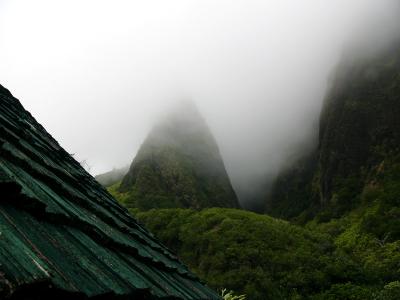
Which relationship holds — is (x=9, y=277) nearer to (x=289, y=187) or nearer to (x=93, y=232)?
(x=93, y=232)

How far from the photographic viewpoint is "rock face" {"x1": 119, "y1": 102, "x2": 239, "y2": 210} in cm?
7044

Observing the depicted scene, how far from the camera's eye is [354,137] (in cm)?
6631

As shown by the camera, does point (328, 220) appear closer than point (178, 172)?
Yes

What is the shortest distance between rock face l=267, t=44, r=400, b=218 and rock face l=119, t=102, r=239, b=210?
1497cm

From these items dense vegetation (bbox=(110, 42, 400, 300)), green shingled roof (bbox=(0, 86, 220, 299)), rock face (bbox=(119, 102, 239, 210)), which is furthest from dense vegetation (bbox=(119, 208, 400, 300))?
green shingled roof (bbox=(0, 86, 220, 299))

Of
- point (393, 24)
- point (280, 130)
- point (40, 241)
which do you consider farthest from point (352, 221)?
point (40, 241)

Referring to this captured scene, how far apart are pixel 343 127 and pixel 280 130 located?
33.9 m

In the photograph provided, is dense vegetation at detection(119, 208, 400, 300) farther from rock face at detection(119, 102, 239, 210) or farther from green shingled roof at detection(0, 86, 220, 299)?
green shingled roof at detection(0, 86, 220, 299)

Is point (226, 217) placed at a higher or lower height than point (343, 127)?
lower

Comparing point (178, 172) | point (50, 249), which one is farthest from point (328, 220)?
point (50, 249)

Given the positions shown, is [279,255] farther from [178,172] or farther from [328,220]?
[178,172]

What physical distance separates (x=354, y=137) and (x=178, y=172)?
3012cm

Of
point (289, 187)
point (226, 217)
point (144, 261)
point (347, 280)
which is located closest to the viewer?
point (144, 261)

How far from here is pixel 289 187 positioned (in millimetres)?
84375
